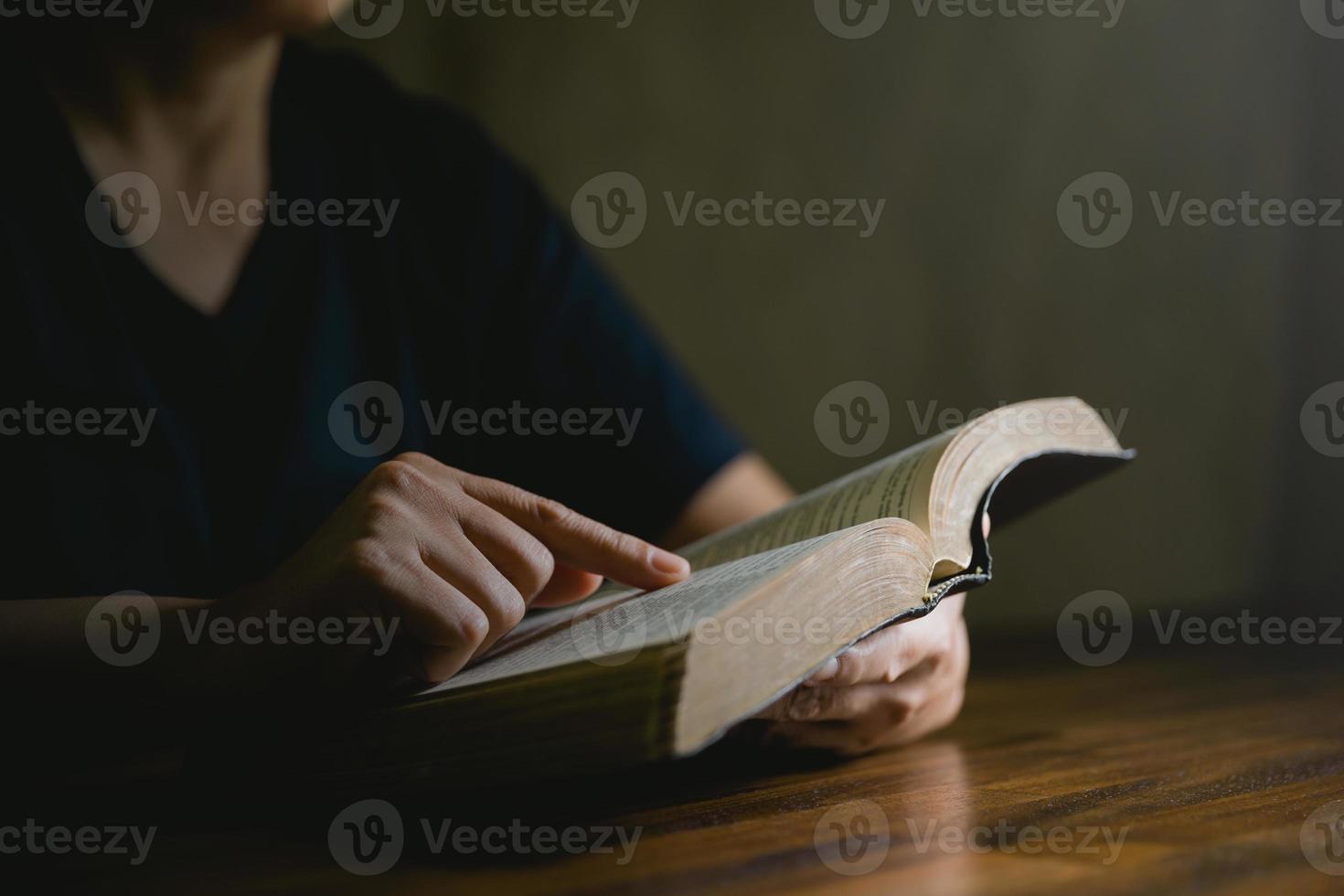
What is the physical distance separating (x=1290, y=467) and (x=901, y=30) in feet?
2.49

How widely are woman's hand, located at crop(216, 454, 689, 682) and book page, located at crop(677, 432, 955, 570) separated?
0.06m

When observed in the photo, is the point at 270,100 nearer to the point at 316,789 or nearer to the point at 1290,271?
the point at 316,789

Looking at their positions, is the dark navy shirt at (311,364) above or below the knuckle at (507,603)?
above

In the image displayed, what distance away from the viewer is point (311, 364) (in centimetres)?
72

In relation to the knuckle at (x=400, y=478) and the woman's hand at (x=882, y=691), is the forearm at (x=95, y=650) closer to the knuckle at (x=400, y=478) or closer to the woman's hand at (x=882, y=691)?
the knuckle at (x=400, y=478)

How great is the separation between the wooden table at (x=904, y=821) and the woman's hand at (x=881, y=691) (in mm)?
15

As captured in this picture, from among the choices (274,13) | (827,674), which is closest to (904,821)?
(827,674)

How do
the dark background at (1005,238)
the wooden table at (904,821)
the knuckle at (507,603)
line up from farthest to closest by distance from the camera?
1. the dark background at (1005,238)
2. the knuckle at (507,603)
3. the wooden table at (904,821)

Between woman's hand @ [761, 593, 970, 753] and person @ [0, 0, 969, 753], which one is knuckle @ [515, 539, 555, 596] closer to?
person @ [0, 0, 969, 753]

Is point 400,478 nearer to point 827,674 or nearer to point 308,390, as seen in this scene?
point 827,674

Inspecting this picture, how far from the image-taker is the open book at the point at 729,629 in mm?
299

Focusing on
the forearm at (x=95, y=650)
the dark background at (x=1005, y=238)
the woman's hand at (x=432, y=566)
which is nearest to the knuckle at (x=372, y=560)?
the woman's hand at (x=432, y=566)

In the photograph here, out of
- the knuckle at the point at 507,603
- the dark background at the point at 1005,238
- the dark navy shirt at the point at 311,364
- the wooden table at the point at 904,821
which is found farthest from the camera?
the dark background at the point at 1005,238

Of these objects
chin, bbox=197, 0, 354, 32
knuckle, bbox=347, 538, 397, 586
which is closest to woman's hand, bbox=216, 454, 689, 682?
knuckle, bbox=347, 538, 397, 586
